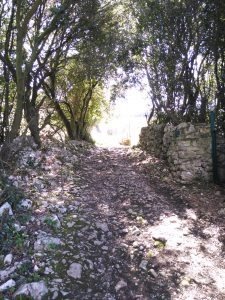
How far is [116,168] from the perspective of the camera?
8766 mm

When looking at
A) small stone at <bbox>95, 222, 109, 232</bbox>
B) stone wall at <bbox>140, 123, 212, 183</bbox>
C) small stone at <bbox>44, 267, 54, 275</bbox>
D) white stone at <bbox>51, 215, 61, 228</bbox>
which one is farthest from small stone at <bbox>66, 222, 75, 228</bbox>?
stone wall at <bbox>140, 123, 212, 183</bbox>

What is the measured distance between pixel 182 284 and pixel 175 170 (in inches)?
160

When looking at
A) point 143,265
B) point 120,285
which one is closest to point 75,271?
point 120,285

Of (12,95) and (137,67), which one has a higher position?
(137,67)

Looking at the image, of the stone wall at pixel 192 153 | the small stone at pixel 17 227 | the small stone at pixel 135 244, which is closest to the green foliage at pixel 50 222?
the small stone at pixel 17 227

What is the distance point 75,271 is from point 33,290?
23.5 inches

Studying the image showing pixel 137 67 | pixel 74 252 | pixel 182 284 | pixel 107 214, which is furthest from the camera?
pixel 137 67

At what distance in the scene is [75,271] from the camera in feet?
12.2

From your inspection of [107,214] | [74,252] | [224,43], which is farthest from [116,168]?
[74,252]

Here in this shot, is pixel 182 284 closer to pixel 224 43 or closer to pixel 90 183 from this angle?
pixel 90 183

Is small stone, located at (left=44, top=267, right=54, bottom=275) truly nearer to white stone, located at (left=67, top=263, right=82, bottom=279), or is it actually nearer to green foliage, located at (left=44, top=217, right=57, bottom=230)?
white stone, located at (left=67, top=263, right=82, bottom=279)

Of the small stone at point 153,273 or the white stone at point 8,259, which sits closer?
the white stone at point 8,259

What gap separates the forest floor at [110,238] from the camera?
3.53 meters

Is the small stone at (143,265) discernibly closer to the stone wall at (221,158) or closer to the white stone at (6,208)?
the white stone at (6,208)
